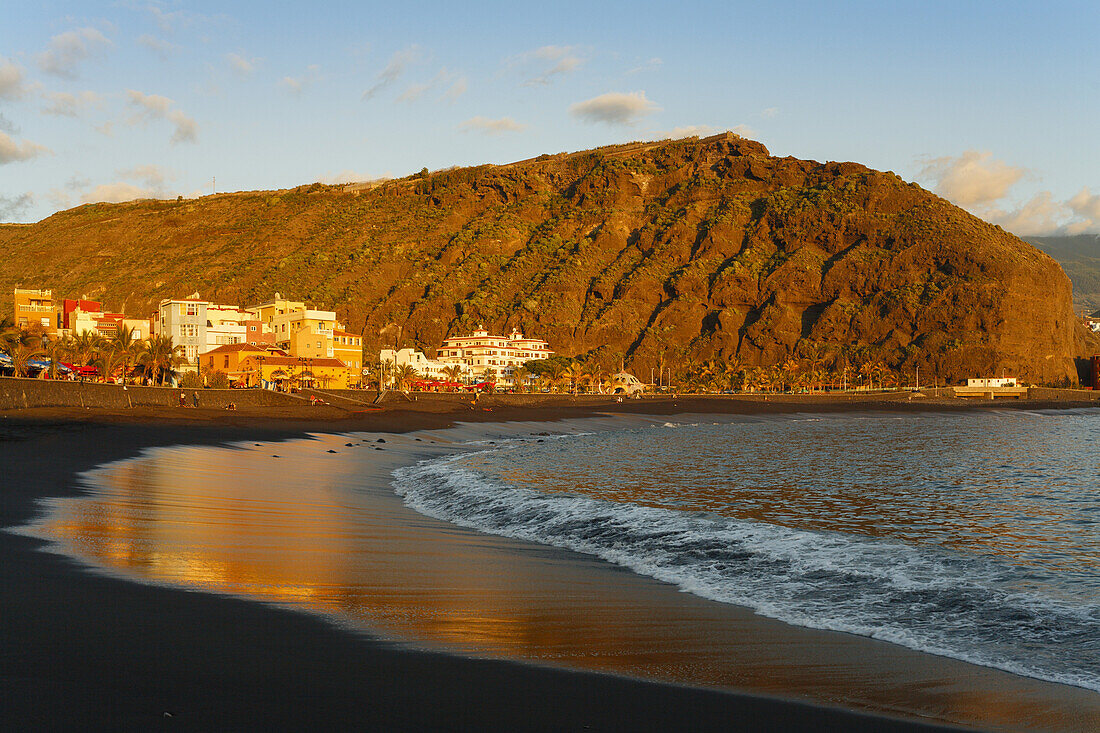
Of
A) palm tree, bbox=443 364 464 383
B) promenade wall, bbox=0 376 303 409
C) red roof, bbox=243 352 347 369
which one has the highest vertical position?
red roof, bbox=243 352 347 369

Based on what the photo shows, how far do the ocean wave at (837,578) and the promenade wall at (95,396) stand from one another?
1440 inches

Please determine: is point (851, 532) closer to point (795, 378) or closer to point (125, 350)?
point (125, 350)

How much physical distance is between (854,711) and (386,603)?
199 inches

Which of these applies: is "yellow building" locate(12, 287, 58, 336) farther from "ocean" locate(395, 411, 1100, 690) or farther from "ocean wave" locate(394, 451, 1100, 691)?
"ocean wave" locate(394, 451, 1100, 691)

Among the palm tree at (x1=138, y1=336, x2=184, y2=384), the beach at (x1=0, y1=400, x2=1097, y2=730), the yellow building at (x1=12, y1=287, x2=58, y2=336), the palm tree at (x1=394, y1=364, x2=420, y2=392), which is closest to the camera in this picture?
the beach at (x1=0, y1=400, x2=1097, y2=730)

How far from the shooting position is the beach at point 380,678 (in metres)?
5.54

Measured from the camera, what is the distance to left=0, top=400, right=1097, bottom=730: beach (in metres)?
5.54

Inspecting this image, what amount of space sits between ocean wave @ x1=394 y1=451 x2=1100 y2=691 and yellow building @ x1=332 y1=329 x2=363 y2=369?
97.7 m

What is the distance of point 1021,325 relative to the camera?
154500 millimetres

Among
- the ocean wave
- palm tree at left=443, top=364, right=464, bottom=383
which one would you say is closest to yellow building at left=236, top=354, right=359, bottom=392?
palm tree at left=443, top=364, right=464, bottom=383

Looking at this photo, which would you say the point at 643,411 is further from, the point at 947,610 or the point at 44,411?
the point at 947,610

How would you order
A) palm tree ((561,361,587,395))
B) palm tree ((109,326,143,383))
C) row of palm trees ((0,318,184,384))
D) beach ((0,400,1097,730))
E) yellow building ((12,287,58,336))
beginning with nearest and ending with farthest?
beach ((0,400,1097,730))
row of palm trees ((0,318,184,384))
palm tree ((109,326,143,383))
yellow building ((12,287,58,336))
palm tree ((561,361,587,395))

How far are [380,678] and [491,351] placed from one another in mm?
153513

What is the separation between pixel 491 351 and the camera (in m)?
159
